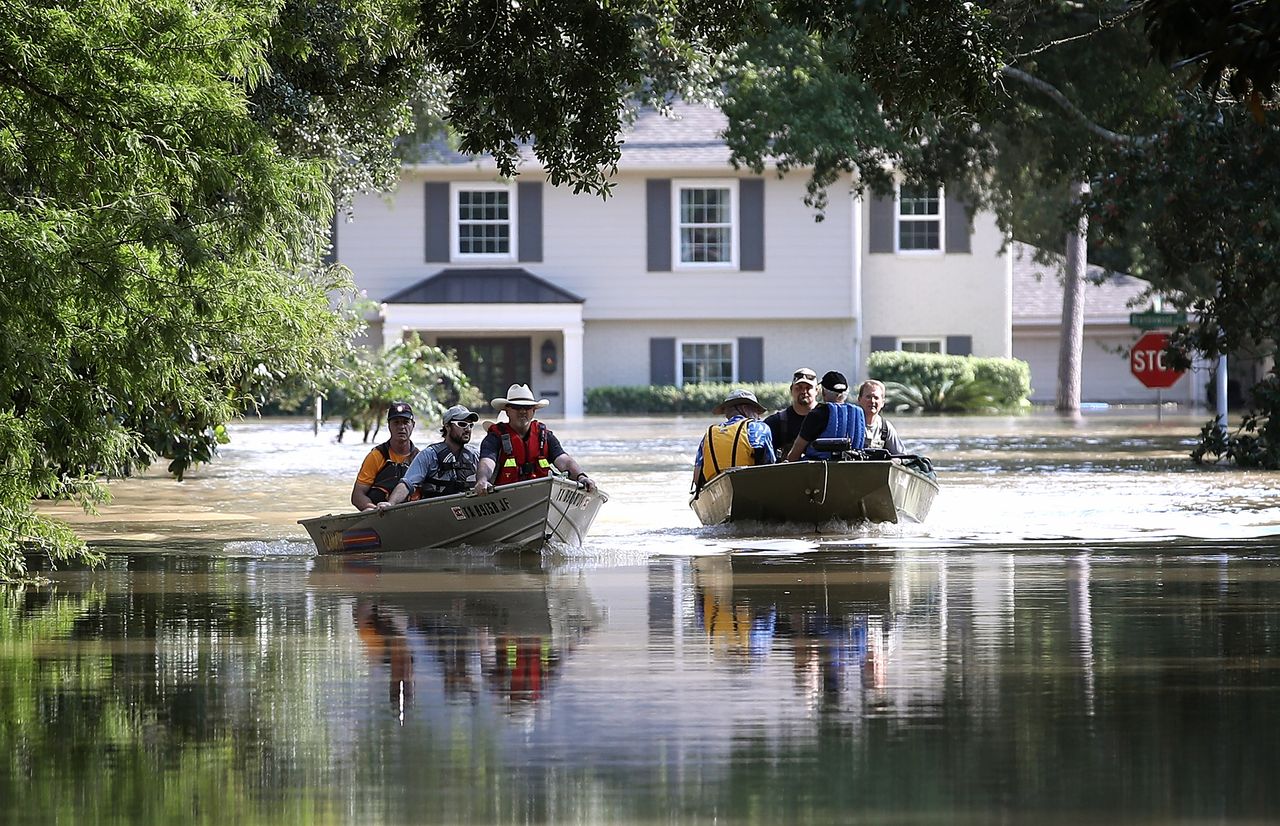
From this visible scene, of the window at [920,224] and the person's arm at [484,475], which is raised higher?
the window at [920,224]

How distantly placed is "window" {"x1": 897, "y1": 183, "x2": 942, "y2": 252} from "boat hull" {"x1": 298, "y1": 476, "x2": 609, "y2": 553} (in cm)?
3923

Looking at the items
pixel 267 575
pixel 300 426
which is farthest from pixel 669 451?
pixel 267 575

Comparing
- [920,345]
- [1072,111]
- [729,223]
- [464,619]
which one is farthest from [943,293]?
[464,619]

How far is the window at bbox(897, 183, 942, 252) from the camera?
5553cm

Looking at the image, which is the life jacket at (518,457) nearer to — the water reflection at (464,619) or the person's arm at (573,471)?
the person's arm at (573,471)

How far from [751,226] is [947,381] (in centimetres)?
685

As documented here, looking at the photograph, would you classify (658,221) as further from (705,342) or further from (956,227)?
(956,227)

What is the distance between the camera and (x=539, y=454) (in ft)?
58.1

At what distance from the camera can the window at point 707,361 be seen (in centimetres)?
5509

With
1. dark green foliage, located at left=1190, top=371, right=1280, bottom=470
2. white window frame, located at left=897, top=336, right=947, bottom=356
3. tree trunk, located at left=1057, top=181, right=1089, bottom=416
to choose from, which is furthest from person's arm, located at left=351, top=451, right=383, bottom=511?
tree trunk, located at left=1057, top=181, right=1089, bottom=416

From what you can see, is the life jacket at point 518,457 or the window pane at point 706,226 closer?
the life jacket at point 518,457

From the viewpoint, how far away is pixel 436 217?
178 feet

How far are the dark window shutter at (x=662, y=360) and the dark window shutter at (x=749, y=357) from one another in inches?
68.6

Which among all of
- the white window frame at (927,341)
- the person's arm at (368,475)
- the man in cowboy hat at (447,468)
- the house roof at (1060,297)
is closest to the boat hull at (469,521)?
the man in cowboy hat at (447,468)
